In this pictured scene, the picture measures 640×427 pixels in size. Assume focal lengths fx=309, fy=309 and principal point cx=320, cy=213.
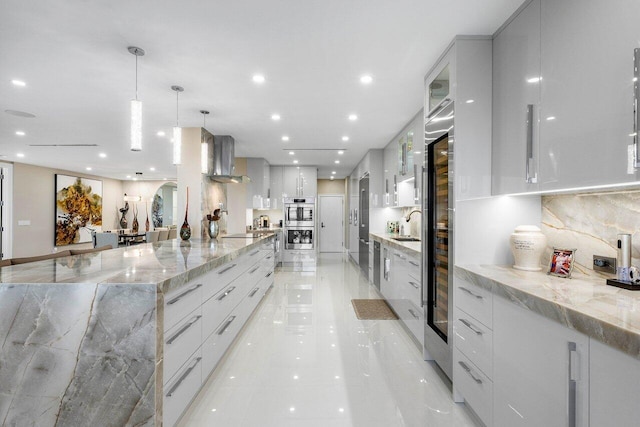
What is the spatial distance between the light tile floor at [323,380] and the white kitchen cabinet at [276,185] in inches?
162

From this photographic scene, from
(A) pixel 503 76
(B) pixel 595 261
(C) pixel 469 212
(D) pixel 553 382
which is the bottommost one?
(D) pixel 553 382

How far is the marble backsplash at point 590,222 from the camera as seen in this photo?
61.8 inches

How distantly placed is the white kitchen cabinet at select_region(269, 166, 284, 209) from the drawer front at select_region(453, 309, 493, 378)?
19.7 ft

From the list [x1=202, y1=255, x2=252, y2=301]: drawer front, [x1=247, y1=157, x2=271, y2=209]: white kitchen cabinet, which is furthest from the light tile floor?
[x1=247, y1=157, x2=271, y2=209]: white kitchen cabinet

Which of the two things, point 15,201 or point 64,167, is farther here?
point 64,167

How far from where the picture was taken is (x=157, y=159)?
732cm

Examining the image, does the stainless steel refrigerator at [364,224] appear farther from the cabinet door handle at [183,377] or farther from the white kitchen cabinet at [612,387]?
the white kitchen cabinet at [612,387]

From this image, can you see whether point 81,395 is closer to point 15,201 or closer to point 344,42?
point 344,42

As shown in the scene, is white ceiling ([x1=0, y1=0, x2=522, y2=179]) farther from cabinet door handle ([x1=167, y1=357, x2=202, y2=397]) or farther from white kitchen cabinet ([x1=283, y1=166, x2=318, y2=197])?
white kitchen cabinet ([x1=283, y1=166, x2=318, y2=197])

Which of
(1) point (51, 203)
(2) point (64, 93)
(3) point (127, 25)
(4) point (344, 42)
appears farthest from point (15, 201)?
(4) point (344, 42)

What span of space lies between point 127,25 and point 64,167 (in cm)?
850

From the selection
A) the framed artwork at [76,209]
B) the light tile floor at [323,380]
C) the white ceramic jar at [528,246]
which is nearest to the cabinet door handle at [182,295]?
the light tile floor at [323,380]

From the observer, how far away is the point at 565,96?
1.51m

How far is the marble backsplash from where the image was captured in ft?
5.15
